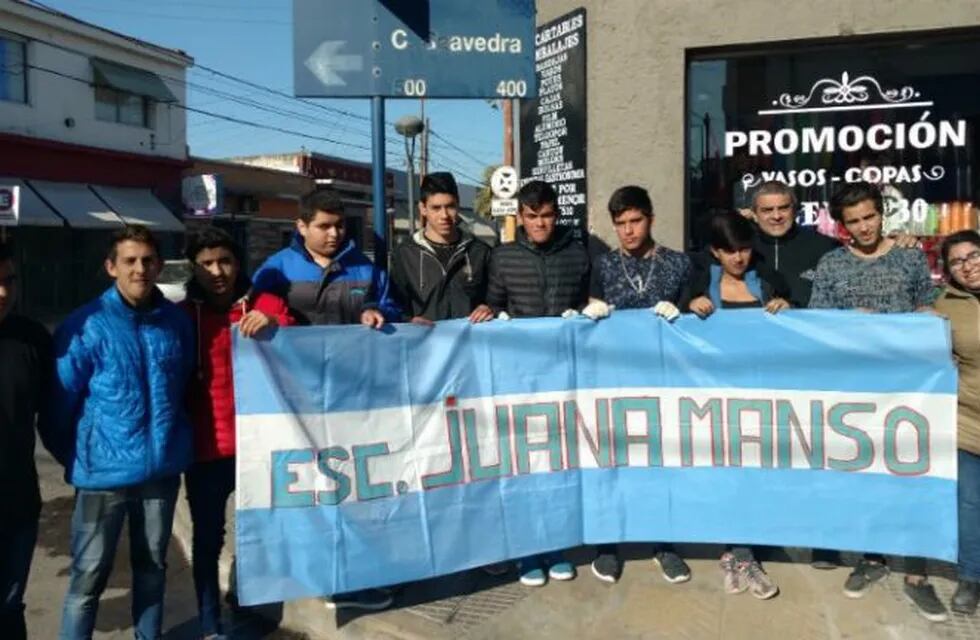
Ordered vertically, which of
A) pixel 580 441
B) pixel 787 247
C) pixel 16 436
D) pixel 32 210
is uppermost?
pixel 32 210

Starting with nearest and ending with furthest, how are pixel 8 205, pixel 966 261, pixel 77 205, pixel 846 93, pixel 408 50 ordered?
pixel 966 261 < pixel 408 50 < pixel 846 93 < pixel 8 205 < pixel 77 205

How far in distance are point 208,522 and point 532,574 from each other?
158 centimetres

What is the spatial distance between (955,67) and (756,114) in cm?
133

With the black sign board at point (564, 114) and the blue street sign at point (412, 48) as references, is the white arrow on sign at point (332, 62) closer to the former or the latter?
the blue street sign at point (412, 48)

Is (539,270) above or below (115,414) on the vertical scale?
above

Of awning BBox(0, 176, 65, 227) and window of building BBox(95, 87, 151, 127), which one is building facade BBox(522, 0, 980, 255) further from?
window of building BBox(95, 87, 151, 127)

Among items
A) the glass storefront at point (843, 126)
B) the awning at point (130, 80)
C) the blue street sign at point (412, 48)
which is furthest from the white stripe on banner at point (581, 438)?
the awning at point (130, 80)

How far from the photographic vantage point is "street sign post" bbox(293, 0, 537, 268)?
14.4 feet

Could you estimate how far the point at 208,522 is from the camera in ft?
11.6

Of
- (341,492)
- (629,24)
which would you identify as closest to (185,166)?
(629,24)

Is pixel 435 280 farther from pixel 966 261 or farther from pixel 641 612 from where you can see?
pixel 966 261

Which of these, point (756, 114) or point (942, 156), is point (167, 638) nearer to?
point (756, 114)

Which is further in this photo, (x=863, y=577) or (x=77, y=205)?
(x=77, y=205)

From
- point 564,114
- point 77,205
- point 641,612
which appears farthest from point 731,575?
point 77,205
